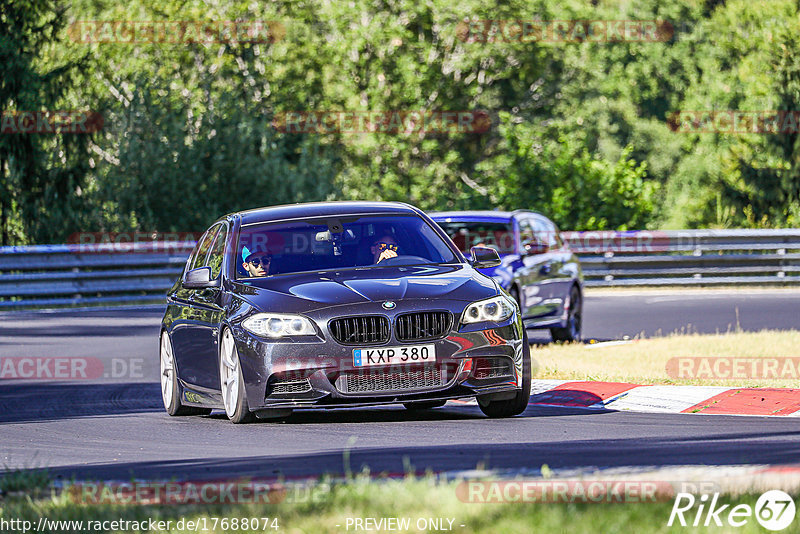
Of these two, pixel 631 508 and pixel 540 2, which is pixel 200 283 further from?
pixel 540 2

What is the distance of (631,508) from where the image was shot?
18.4 feet

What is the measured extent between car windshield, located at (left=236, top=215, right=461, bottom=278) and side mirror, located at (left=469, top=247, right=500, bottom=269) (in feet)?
0.84

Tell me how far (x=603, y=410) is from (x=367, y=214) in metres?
2.27

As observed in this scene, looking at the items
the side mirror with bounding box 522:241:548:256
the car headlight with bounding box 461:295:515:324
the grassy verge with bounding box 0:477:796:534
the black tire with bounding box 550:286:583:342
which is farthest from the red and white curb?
the black tire with bounding box 550:286:583:342

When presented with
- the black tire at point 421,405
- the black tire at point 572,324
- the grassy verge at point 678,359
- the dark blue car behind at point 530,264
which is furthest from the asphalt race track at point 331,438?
the black tire at point 572,324

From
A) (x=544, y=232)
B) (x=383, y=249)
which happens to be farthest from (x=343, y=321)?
(x=544, y=232)

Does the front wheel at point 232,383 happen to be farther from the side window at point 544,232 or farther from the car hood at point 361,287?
the side window at point 544,232

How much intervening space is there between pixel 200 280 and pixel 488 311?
2203 mm

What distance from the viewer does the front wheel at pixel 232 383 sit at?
9.97m

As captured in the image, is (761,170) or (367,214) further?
(761,170)

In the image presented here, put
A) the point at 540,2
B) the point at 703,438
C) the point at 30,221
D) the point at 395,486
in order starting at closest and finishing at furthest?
the point at 395,486 < the point at 703,438 < the point at 30,221 < the point at 540,2

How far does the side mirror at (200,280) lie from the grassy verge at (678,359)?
11.6 ft

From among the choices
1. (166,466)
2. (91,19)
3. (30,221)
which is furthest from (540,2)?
(166,466)

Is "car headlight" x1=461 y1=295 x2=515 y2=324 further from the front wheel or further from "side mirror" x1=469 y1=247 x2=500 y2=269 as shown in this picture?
the front wheel
